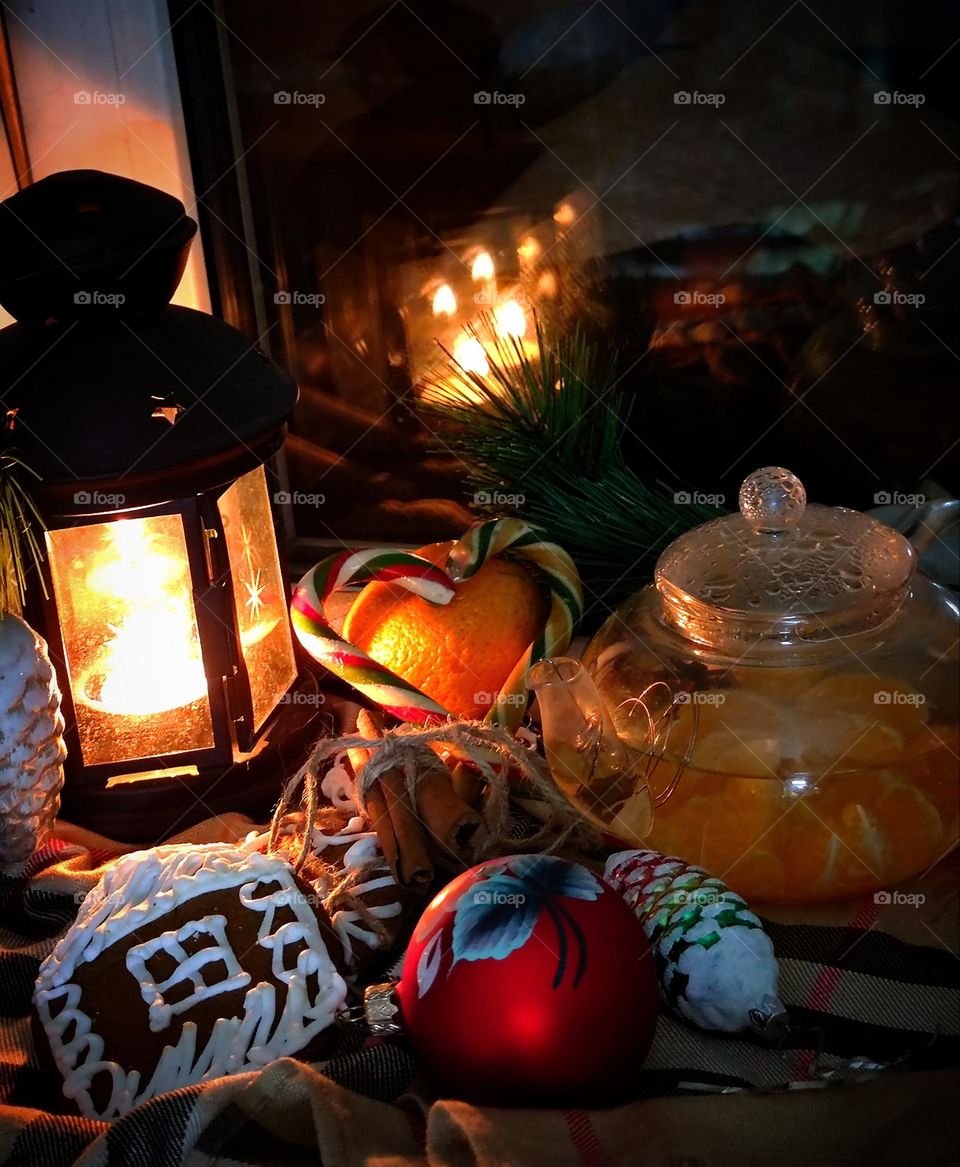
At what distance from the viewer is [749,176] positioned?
1.36 m

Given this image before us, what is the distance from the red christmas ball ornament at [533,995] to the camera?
73 cm

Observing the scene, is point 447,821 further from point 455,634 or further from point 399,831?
point 455,634

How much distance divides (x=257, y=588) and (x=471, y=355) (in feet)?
1.68

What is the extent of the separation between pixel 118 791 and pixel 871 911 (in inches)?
25.1

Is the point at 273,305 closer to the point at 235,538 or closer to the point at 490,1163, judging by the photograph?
the point at 235,538

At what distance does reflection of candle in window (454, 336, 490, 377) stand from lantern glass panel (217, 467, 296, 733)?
441mm

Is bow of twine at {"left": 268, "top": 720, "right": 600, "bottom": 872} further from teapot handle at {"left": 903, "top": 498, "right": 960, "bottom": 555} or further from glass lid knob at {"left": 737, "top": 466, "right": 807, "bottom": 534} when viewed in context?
teapot handle at {"left": 903, "top": 498, "right": 960, "bottom": 555}

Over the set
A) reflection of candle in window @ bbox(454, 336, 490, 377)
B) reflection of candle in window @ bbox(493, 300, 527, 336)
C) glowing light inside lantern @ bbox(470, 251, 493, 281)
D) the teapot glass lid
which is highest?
glowing light inside lantern @ bbox(470, 251, 493, 281)

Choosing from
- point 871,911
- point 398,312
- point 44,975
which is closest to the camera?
point 44,975

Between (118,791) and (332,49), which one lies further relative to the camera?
(332,49)

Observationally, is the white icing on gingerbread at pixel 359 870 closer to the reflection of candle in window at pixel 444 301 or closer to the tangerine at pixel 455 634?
the tangerine at pixel 455 634

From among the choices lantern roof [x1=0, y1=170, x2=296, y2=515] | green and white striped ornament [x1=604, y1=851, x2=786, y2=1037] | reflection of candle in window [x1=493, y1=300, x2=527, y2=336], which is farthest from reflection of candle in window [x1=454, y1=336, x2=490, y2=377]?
green and white striped ornament [x1=604, y1=851, x2=786, y2=1037]

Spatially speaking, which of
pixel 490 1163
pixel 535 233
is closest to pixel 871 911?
pixel 490 1163

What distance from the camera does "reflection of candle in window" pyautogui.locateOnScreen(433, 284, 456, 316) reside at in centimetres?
148
